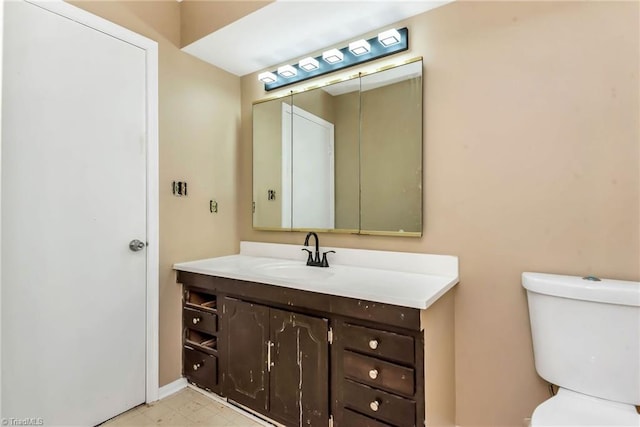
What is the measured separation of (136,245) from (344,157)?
4.47 ft

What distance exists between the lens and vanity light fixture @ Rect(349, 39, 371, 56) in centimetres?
183

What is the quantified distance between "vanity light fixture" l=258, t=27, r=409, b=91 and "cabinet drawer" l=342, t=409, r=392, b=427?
1858 mm

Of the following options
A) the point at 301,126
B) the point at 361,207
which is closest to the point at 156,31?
the point at 301,126

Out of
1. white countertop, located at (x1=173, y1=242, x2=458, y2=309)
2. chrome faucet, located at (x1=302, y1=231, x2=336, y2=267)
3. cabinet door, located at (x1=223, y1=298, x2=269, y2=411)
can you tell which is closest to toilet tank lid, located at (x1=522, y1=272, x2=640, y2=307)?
white countertop, located at (x1=173, y1=242, x2=458, y2=309)

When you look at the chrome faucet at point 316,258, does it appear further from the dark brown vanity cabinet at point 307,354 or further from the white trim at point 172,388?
the white trim at point 172,388

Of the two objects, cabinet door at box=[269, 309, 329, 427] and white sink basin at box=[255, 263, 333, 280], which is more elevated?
white sink basin at box=[255, 263, 333, 280]

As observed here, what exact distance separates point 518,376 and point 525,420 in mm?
194

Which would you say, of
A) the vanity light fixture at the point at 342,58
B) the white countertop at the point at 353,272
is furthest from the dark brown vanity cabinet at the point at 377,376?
the vanity light fixture at the point at 342,58

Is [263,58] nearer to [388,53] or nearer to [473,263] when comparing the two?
[388,53]

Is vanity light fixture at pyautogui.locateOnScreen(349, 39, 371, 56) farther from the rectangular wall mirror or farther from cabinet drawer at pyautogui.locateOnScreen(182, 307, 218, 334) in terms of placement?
cabinet drawer at pyautogui.locateOnScreen(182, 307, 218, 334)

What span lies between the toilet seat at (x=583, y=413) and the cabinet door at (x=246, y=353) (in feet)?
3.95

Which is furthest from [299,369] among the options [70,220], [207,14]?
[207,14]

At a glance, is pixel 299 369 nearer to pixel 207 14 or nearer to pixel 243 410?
pixel 243 410

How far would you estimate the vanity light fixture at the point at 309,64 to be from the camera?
206cm
